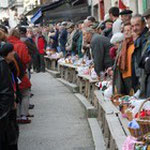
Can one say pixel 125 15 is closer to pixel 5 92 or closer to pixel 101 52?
A: pixel 101 52

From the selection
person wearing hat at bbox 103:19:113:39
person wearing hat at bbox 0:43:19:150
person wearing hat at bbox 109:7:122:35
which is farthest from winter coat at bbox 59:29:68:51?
person wearing hat at bbox 0:43:19:150

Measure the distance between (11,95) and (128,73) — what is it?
3235mm

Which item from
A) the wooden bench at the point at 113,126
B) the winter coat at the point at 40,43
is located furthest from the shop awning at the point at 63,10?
the wooden bench at the point at 113,126

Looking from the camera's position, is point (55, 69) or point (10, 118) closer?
point (10, 118)

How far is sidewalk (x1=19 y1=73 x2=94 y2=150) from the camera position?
10.6m

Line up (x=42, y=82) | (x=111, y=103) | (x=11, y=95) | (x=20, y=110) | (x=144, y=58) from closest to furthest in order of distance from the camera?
(x=11, y=95) < (x=144, y=58) < (x=111, y=103) < (x=20, y=110) < (x=42, y=82)

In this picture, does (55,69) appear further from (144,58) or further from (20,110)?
(144,58)

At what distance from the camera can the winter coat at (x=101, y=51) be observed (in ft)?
41.5

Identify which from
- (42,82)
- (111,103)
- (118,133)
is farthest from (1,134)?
(42,82)

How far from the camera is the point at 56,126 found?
40.5 feet

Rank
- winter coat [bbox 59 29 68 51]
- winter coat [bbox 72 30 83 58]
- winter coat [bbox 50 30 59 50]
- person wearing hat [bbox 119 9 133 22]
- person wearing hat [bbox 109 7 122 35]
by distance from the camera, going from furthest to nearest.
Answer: winter coat [bbox 50 30 59 50] < winter coat [bbox 59 29 68 51] < winter coat [bbox 72 30 83 58] < person wearing hat [bbox 109 7 122 35] < person wearing hat [bbox 119 9 133 22]

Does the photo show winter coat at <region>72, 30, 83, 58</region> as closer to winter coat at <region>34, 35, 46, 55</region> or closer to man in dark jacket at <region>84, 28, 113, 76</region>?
winter coat at <region>34, 35, 46, 55</region>

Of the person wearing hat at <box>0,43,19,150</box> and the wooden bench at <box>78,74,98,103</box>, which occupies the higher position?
the person wearing hat at <box>0,43,19,150</box>

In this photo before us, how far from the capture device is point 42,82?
21531mm
